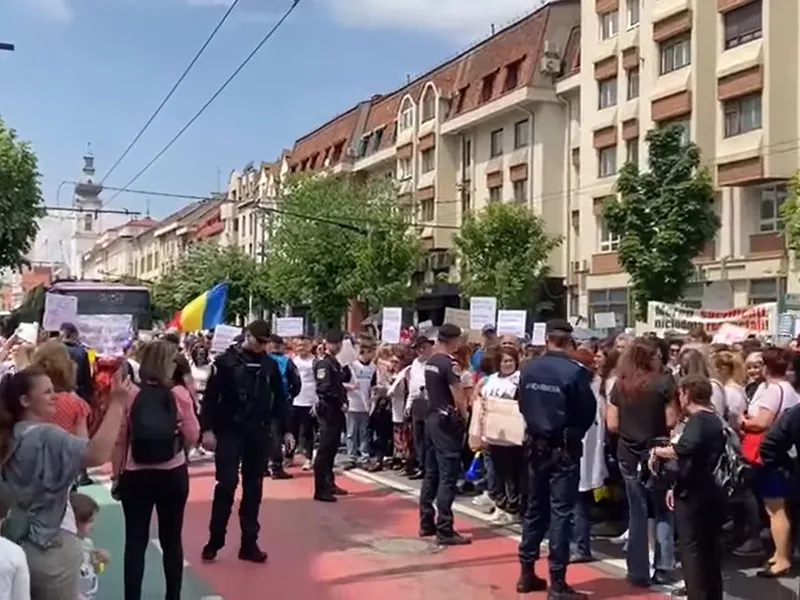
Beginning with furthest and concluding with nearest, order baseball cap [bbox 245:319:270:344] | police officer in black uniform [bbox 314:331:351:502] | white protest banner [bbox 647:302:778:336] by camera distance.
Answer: white protest banner [bbox 647:302:778:336], police officer in black uniform [bbox 314:331:351:502], baseball cap [bbox 245:319:270:344]

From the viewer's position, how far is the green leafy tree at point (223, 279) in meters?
64.9

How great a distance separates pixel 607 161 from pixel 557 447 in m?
33.1

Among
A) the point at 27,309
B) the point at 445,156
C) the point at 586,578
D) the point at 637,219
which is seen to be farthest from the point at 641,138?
the point at 586,578

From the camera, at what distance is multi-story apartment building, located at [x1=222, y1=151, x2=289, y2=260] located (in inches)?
2992

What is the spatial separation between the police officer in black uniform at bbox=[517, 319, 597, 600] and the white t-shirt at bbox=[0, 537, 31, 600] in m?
4.64

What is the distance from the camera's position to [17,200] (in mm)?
41062

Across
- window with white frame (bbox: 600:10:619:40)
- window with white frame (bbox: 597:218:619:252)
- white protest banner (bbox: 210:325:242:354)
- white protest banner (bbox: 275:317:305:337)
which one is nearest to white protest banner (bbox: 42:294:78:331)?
white protest banner (bbox: 210:325:242:354)

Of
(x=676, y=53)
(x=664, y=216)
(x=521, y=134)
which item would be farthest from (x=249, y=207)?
(x=664, y=216)

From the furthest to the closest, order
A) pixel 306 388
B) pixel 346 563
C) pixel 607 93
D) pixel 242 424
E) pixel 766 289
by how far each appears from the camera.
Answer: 1. pixel 607 93
2. pixel 766 289
3. pixel 306 388
4. pixel 346 563
5. pixel 242 424

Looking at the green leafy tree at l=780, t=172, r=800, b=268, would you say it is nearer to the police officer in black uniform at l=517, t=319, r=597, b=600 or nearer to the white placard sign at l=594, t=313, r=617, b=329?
the white placard sign at l=594, t=313, r=617, b=329

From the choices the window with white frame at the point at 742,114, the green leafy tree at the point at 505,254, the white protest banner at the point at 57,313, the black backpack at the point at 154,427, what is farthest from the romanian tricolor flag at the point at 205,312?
the green leafy tree at the point at 505,254

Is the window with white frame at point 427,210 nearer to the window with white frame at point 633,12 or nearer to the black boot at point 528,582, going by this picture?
the window with white frame at point 633,12

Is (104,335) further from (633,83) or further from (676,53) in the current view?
(633,83)

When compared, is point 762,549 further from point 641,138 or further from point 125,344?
point 641,138
